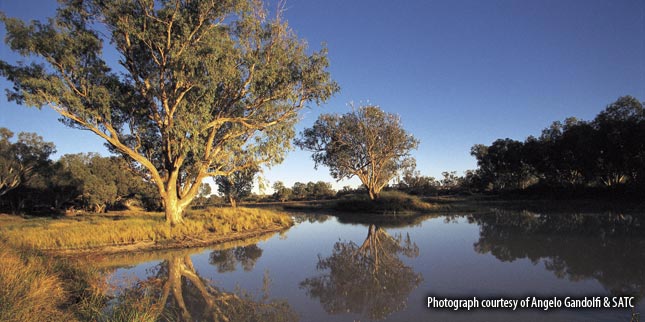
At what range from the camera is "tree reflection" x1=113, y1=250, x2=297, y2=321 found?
6.23m

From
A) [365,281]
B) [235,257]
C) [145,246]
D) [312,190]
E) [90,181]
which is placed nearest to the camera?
[365,281]

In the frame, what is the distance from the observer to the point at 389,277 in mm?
8703

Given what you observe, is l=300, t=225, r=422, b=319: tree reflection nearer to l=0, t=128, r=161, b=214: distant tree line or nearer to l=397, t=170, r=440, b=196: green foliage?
l=0, t=128, r=161, b=214: distant tree line

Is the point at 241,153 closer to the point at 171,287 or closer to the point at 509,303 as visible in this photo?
the point at 171,287

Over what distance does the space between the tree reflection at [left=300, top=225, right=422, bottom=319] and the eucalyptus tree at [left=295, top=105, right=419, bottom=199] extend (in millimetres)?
26071

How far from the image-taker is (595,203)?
1459 inches

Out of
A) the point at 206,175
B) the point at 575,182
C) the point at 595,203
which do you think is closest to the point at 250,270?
the point at 206,175

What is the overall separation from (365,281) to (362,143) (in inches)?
1249

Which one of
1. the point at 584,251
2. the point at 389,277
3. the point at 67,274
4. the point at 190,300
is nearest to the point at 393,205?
the point at 584,251

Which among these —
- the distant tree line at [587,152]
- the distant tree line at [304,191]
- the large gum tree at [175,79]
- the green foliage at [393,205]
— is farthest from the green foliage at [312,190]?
the large gum tree at [175,79]

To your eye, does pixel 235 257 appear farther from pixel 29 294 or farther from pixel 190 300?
pixel 29 294

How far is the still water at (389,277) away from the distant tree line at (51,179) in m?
43.7

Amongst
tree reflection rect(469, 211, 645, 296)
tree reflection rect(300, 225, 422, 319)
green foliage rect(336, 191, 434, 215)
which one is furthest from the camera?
green foliage rect(336, 191, 434, 215)

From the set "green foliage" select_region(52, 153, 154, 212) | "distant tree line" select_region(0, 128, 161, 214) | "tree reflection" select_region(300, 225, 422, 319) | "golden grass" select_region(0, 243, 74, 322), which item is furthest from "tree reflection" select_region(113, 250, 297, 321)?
"distant tree line" select_region(0, 128, 161, 214)
